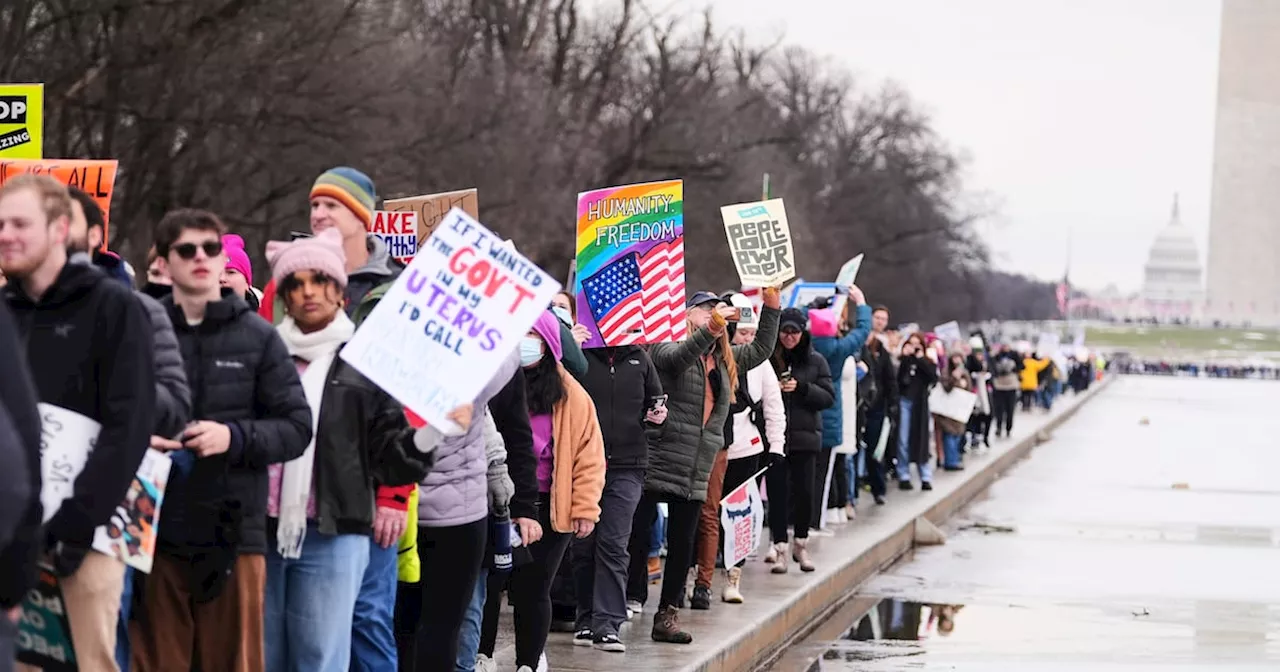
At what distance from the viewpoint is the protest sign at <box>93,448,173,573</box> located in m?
5.72

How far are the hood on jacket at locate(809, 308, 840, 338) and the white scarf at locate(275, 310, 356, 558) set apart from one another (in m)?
10.2

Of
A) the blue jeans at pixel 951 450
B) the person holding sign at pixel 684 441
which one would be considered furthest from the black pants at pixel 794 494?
the blue jeans at pixel 951 450

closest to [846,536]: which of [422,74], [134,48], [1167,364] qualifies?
[134,48]

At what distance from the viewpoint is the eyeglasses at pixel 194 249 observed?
6168 mm

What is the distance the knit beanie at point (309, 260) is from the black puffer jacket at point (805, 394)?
25.2ft

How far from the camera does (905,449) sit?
23.2m

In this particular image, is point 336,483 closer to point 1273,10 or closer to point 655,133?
point 655,133

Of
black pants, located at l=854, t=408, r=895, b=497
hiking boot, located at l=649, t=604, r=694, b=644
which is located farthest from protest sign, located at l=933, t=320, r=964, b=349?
hiking boot, located at l=649, t=604, r=694, b=644

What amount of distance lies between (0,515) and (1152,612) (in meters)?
11.5

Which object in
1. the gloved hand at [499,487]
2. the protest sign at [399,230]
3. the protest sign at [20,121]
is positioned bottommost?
the gloved hand at [499,487]

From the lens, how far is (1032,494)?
26.2 m

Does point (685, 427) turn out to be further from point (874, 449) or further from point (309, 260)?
point (874, 449)

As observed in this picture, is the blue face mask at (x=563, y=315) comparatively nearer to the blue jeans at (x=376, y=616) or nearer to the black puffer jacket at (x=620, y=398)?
the black puffer jacket at (x=620, y=398)

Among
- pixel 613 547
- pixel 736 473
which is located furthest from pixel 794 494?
pixel 613 547
